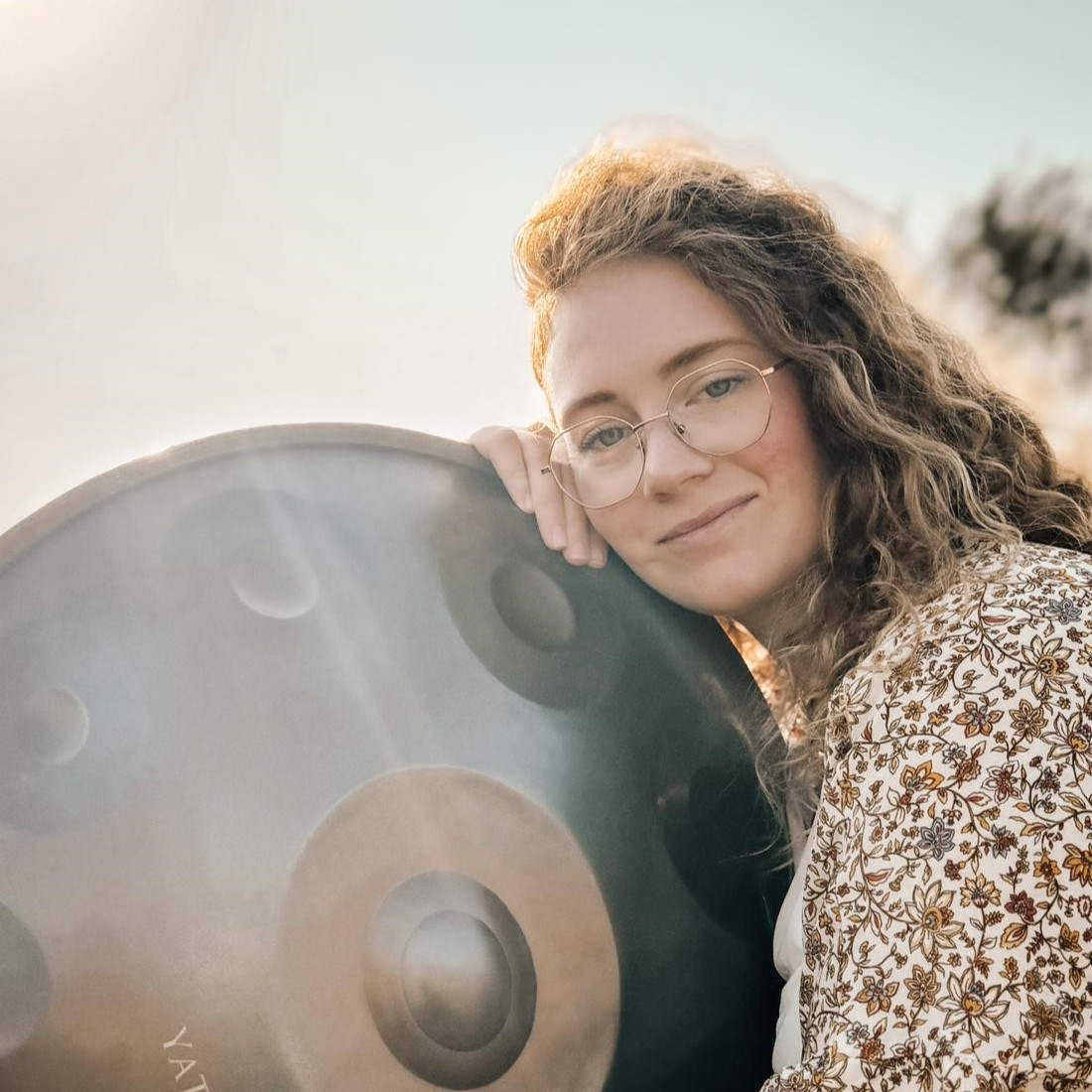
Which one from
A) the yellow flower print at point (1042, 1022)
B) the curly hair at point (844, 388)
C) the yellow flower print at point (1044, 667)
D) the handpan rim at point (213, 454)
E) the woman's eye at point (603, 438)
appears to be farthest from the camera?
the woman's eye at point (603, 438)

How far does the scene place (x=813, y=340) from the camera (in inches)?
65.3

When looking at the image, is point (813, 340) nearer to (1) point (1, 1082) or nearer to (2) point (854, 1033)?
(2) point (854, 1033)

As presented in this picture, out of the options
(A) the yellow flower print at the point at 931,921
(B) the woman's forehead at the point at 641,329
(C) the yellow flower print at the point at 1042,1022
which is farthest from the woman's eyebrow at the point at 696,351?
(C) the yellow flower print at the point at 1042,1022

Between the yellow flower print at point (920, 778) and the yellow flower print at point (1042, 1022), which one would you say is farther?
the yellow flower print at point (920, 778)

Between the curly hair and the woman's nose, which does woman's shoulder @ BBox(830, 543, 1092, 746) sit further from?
the woman's nose

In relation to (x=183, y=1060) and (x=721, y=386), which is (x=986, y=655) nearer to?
(x=721, y=386)

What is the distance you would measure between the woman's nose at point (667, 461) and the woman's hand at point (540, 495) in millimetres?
109

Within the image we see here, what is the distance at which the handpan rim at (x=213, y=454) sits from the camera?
4.30 feet

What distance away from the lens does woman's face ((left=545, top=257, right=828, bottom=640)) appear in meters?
1.61

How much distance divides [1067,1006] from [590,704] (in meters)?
0.67

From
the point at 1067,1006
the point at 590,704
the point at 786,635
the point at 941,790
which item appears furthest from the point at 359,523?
the point at 1067,1006

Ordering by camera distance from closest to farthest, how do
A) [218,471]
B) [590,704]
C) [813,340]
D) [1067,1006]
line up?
[1067,1006] < [218,471] < [590,704] < [813,340]

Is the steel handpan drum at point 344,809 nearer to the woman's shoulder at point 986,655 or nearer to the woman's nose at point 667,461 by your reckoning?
the woman's nose at point 667,461

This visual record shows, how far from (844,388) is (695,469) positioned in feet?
0.75
